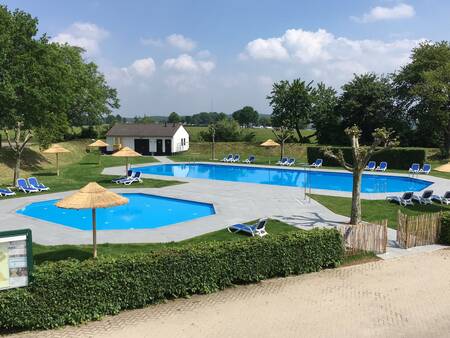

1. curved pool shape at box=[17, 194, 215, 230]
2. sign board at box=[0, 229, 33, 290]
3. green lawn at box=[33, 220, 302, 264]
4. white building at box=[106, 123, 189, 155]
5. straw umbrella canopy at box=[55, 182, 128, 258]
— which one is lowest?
curved pool shape at box=[17, 194, 215, 230]

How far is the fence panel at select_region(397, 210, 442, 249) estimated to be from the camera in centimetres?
1460

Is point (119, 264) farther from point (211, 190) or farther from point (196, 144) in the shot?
point (196, 144)

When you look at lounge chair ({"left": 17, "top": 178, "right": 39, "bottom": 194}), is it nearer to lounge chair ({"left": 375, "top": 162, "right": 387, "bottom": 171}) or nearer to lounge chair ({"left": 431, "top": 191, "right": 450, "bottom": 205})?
lounge chair ({"left": 431, "top": 191, "right": 450, "bottom": 205})

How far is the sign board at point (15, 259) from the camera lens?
8844 millimetres

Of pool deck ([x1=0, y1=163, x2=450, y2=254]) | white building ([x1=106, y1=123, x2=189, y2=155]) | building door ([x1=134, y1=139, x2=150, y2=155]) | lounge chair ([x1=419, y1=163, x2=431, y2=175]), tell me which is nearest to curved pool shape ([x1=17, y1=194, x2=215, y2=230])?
pool deck ([x1=0, y1=163, x2=450, y2=254])

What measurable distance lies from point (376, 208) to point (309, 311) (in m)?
12.4

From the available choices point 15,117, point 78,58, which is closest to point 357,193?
point 15,117

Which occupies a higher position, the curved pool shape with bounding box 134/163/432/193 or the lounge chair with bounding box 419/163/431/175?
the lounge chair with bounding box 419/163/431/175

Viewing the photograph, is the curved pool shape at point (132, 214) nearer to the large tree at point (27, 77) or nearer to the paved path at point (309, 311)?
the large tree at point (27, 77)

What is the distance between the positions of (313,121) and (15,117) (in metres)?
40.7

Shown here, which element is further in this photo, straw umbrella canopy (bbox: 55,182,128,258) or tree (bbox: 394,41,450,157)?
tree (bbox: 394,41,450,157)

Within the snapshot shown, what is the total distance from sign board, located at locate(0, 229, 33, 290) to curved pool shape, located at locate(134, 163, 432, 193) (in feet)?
70.8

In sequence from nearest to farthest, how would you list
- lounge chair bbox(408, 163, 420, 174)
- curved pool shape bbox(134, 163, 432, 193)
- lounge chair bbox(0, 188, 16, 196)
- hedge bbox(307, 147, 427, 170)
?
lounge chair bbox(0, 188, 16, 196), curved pool shape bbox(134, 163, 432, 193), lounge chair bbox(408, 163, 420, 174), hedge bbox(307, 147, 427, 170)

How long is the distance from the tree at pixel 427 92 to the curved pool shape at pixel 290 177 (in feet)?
46.7
